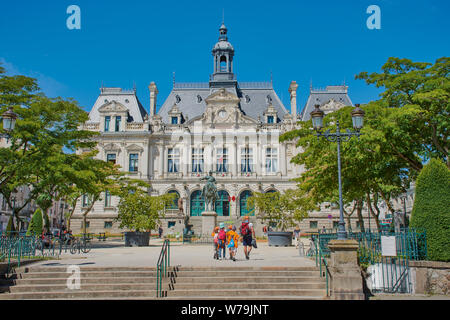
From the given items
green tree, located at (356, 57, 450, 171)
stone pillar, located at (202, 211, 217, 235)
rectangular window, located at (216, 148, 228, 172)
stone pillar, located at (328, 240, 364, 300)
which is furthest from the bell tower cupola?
stone pillar, located at (328, 240, 364, 300)

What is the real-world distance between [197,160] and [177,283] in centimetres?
3872

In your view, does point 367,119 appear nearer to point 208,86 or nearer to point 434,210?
point 434,210

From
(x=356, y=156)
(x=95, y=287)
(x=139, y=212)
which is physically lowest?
(x=95, y=287)

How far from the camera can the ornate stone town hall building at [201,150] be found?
159ft

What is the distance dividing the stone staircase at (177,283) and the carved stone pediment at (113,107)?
39.7 m

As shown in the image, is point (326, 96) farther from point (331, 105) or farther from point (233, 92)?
point (233, 92)

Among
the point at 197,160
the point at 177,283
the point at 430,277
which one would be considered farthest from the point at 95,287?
the point at 197,160

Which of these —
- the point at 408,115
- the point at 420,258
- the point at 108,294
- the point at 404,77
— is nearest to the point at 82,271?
the point at 108,294

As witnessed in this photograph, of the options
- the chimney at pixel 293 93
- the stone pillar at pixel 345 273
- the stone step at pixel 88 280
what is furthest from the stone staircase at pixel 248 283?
the chimney at pixel 293 93

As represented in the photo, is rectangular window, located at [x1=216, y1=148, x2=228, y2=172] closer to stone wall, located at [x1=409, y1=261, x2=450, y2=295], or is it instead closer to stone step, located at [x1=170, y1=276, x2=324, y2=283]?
stone step, located at [x1=170, y1=276, x2=324, y2=283]

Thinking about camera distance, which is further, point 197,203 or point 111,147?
point 111,147

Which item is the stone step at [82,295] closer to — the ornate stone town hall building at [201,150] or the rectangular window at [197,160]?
the ornate stone town hall building at [201,150]

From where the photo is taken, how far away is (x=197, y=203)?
48906 mm

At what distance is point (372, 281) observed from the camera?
12562 millimetres
